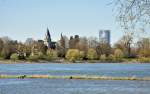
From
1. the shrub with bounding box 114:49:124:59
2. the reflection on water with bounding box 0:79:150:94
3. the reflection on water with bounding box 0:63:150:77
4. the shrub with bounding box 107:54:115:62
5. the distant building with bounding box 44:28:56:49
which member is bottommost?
the reflection on water with bounding box 0:79:150:94

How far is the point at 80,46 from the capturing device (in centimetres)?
14550

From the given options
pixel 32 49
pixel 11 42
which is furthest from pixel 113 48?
pixel 11 42

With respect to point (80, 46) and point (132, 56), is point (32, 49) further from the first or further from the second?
point (132, 56)

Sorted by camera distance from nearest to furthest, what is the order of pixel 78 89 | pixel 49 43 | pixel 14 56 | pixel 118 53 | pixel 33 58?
Result: pixel 78 89 → pixel 118 53 → pixel 14 56 → pixel 33 58 → pixel 49 43

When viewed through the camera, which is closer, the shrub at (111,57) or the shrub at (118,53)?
the shrub at (118,53)

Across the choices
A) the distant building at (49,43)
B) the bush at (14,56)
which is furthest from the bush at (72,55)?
the distant building at (49,43)

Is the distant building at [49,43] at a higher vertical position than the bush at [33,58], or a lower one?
higher

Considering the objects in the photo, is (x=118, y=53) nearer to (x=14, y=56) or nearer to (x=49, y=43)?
(x=14, y=56)

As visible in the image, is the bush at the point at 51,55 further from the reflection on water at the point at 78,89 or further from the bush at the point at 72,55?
the reflection on water at the point at 78,89

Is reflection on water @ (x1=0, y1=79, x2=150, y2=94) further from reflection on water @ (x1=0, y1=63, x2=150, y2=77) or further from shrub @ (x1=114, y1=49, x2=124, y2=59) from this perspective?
shrub @ (x1=114, y1=49, x2=124, y2=59)

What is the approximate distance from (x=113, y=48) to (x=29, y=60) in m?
26.5

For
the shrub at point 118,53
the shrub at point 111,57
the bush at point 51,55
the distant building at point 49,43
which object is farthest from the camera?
the distant building at point 49,43

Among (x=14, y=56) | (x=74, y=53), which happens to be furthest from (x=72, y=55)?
(x=14, y=56)

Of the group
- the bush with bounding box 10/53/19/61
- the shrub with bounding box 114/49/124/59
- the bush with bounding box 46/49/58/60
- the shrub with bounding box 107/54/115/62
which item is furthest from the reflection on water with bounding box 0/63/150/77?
the bush with bounding box 46/49/58/60
